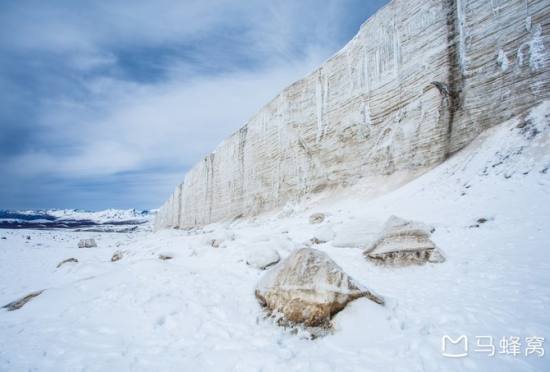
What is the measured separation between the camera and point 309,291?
4391 millimetres

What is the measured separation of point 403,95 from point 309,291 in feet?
52.8

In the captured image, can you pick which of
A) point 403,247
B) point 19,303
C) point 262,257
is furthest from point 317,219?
point 19,303

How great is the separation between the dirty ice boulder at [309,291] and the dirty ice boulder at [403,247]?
2.44 m

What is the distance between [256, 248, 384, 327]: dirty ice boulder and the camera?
14.0 ft

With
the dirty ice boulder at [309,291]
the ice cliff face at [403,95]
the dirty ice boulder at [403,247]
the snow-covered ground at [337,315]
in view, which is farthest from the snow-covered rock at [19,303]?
the ice cliff face at [403,95]

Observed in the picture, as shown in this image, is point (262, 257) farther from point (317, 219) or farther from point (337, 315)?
point (317, 219)

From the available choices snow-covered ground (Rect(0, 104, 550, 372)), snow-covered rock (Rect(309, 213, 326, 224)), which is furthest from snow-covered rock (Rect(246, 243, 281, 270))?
snow-covered rock (Rect(309, 213, 326, 224))

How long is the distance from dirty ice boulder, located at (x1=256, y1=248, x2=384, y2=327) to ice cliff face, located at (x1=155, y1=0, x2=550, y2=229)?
13.1 metres

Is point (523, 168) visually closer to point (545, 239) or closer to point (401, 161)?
point (545, 239)

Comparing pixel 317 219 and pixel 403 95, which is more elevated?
pixel 403 95

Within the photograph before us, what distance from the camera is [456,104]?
14602 mm

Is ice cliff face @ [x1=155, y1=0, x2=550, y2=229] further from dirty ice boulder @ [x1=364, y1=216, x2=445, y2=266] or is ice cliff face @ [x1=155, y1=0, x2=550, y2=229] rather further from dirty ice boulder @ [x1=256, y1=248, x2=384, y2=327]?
dirty ice boulder @ [x1=256, y1=248, x2=384, y2=327]

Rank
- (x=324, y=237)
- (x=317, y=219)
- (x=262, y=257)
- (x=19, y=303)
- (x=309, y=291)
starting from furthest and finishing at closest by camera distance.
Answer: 1. (x=317, y=219)
2. (x=324, y=237)
3. (x=262, y=257)
4. (x=19, y=303)
5. (x=309, y=291)

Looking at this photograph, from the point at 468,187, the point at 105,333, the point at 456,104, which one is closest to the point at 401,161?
the point at 456,104
